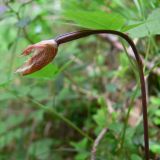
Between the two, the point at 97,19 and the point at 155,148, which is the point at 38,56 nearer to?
the point at 97,19

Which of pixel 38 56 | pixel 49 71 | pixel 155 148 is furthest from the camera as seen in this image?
pixel 155 148

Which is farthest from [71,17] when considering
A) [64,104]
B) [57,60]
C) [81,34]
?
[64,104]

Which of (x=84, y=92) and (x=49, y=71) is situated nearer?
(x=49, y=71)

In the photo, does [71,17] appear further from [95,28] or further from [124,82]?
[124,82]

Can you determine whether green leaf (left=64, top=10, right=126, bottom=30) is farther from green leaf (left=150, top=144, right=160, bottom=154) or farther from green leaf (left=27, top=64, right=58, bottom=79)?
green leaf (left=150, top=144, right=160, bottom=154)

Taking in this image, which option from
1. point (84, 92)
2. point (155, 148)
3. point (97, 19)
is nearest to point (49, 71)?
point (97, 19)

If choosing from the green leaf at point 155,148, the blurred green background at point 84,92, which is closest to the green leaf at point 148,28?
the blurred green background at point 84,92

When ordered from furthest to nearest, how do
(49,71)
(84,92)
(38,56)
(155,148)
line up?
(84,92)
(155,148)
(49,71)
(38,56)
